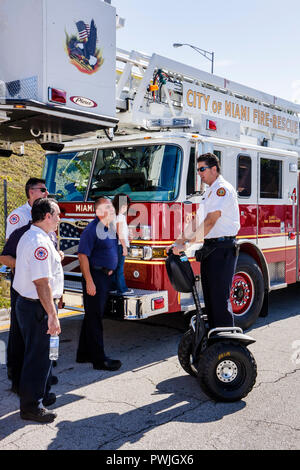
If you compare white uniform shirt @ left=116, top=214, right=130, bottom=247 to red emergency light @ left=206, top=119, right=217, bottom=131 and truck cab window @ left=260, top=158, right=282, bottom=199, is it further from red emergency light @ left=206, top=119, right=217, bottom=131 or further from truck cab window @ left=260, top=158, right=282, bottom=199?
truck cab window @ left=260, top=158, right=282, bottom=199

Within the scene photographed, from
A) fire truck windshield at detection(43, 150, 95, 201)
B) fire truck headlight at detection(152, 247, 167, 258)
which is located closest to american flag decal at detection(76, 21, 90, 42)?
fire truck windshield at detection(43, 150, 95, 201)

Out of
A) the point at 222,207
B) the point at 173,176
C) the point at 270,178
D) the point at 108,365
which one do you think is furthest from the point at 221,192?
the point at 270,178

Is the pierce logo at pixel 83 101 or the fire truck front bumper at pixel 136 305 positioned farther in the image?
the fire truck front bumper at pixel 136 305

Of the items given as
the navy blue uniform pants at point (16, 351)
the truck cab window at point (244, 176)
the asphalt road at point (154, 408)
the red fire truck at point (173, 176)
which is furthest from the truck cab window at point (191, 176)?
the navy blue uniform pants at point (16, 351)

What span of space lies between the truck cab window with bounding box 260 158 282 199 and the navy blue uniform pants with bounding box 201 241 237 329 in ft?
8.53

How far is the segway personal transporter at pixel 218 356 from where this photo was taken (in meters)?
4.02

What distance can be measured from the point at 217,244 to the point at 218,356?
953 mm

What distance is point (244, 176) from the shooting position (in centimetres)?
631

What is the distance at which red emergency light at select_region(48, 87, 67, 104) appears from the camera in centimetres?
435

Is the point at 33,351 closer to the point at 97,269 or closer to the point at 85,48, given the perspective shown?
the point at 97,269

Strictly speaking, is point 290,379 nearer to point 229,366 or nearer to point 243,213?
point 229,366

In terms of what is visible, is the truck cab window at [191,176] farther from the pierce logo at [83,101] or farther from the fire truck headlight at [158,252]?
the pierce logo at [83,101]

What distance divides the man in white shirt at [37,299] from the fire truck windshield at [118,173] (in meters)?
1.94

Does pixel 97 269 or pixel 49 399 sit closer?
pixel 49 399
